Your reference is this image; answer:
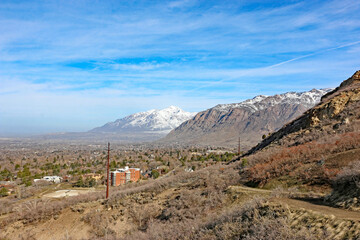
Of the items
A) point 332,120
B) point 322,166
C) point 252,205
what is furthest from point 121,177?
point 252,205

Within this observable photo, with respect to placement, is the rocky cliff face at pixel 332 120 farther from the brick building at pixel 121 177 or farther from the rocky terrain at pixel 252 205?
the brick building at pixel 121 177

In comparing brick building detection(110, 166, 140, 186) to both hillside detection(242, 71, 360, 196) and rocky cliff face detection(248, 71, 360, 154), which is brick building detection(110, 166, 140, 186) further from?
hillside detection(242, 71, 360, 196)

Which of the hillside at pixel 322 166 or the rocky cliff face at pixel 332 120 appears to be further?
the rocky cliff face at pixel 332 120

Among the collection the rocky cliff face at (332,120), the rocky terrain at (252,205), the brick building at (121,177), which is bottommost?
the brick building at (121,177)

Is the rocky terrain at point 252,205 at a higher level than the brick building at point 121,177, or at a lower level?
higher

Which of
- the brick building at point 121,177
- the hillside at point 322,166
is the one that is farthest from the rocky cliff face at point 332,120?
the brick building at point 121,177

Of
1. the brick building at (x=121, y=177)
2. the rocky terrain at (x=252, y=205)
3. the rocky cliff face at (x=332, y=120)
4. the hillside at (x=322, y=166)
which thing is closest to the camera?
the rocky terrain at (x=252, y=205)

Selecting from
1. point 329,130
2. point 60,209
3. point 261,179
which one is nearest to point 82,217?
point 60,209

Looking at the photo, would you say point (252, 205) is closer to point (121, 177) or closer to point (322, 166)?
point (322, 166)

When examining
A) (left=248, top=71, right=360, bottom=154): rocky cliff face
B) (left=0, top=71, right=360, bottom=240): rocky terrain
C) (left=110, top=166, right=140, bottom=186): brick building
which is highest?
(left=248, top=71, right=360, bottom=154): rocky cliff face

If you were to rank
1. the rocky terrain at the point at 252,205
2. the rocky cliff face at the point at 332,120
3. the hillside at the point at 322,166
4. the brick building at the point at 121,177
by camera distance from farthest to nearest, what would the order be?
the brick building at the point at 121,177 < the rocky cliff face at the point at 332,120 < the hillside at the point at 322,166 < the rocky terrain at the point at 252,205

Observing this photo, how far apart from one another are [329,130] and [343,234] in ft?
62.0

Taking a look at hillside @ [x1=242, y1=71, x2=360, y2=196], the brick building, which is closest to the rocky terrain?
hillside @ [x1=242, y1=71, x2=360, y2=196]

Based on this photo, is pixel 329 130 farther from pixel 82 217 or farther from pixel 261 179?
pixel 82 217
